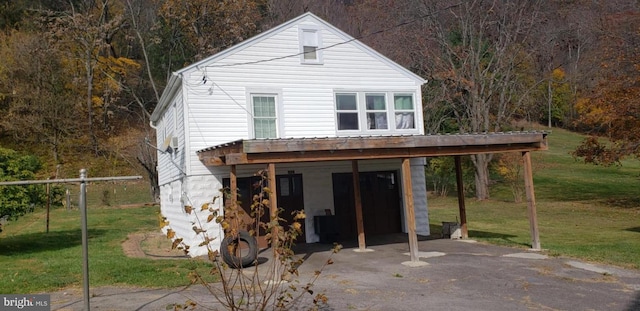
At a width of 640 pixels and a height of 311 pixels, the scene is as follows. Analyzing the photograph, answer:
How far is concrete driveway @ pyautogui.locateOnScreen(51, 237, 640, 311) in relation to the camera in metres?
7.94

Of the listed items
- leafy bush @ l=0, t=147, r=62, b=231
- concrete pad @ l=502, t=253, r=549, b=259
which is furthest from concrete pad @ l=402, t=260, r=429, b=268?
leafy bush @ l=0, t=147, r=62, b=231

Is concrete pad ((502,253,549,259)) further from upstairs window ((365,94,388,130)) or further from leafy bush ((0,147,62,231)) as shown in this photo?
leafy bush ((0,147,62,231))

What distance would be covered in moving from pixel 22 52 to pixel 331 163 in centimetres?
2869

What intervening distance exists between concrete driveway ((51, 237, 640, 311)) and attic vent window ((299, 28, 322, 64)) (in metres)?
6.23

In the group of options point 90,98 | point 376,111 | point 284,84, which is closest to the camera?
point 284,84

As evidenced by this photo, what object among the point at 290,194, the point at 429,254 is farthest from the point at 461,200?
the point at 290,194

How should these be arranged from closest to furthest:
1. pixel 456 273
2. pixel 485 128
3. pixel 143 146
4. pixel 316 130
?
pixel 456 273 < pixel 316 130 < pixel 485 128 < pixel 143 146

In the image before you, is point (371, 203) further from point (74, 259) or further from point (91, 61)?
point (91, 61)

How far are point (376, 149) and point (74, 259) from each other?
7.94 m

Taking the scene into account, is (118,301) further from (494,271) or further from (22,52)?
(22,52)

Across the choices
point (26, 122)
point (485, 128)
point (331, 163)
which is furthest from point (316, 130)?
point (26, 122)

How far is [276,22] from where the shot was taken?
127ft

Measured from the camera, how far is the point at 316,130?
1549 centimetres
